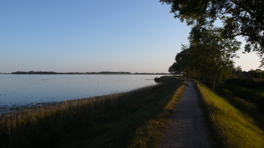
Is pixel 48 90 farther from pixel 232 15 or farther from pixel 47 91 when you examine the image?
pixel 232 15

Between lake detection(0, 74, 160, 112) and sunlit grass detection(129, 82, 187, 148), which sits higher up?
sunlit grass detection(129, 82, 187, 148)

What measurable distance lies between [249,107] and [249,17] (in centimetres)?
1275

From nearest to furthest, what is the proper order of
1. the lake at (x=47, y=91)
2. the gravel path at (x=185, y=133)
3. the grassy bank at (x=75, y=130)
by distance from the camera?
the gravel path at (x=185, y=133), the grassy bank at (x=75, y=130), the lake at (x=47, y=91)

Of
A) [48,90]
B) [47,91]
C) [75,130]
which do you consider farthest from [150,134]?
[48,90]

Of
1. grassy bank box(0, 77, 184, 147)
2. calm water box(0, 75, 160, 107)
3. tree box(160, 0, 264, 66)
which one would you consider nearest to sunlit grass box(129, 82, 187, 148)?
grassy bank box(0, 77, 184, 147)

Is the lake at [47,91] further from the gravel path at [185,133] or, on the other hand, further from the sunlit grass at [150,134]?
the gravel path at [185,133]

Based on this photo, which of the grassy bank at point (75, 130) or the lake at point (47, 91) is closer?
the grassy bank at point (75, 130)

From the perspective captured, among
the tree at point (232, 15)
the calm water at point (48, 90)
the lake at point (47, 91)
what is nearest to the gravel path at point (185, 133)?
the tree at point (232, 15)

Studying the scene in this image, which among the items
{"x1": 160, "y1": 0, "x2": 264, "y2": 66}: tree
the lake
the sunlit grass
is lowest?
the lake

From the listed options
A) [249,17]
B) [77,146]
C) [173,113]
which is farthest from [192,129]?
[249,17]

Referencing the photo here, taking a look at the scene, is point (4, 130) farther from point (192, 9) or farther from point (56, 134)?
point (192, 9)

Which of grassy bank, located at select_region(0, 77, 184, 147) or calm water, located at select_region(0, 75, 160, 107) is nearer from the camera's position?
grassy bank, located at select_region(0, 77, 184, 147)

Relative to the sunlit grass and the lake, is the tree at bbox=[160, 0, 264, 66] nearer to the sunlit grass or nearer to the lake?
the sunlit grass

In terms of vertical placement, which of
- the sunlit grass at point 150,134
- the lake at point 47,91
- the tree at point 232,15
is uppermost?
the tree at point 232,15
